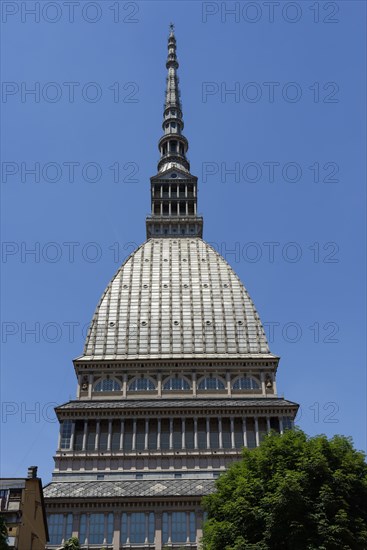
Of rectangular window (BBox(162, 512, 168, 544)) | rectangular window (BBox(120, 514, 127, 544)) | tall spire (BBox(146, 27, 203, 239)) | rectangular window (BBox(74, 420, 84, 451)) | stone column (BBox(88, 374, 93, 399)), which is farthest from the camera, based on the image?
tall spire (BBox(146, 27, 203, 239))

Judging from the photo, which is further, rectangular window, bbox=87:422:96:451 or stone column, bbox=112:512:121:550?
rectangular window, bbox=87:422:96:451

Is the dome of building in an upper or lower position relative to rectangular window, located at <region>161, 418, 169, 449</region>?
upper

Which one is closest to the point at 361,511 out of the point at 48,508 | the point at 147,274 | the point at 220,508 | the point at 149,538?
the point at 220,508

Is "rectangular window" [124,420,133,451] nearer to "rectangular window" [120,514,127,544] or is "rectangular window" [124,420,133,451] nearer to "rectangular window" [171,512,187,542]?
"rectangular window" [120,514,127,544]

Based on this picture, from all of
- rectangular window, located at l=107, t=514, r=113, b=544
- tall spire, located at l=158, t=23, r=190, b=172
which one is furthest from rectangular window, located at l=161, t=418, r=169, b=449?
tall spire, located at l=158, t=23, r=190, b=172

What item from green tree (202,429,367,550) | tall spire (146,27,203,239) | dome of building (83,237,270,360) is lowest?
green tree (202,429,367,550)

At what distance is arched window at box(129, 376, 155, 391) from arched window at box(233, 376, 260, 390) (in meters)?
10.4

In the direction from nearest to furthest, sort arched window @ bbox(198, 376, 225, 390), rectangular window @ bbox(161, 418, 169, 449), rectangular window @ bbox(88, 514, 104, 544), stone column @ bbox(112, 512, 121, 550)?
stone column @ bbox(112, 512, 121, 550), rectangular window @ bbox(88, 514, 104, 544), rectangular window @ bbox(161, 418, 169, 449), arched window @ bbox(198, 376, 225, 390)

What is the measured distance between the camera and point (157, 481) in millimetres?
72625

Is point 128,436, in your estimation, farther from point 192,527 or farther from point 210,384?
point 192,527

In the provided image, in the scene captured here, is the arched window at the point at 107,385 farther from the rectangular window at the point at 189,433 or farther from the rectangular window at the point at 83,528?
the rectangular window at the point at 83,528

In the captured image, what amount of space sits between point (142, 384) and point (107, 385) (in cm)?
440

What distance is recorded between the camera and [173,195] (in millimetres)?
115000

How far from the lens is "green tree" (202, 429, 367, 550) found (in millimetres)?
37625
